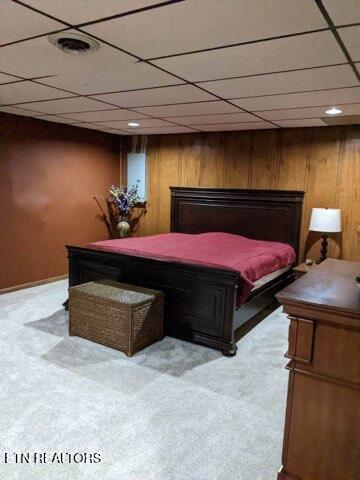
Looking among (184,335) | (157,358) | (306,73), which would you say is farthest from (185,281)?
(306,73)

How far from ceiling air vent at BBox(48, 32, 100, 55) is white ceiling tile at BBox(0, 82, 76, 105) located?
99 cm

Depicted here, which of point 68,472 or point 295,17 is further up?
point 295,17

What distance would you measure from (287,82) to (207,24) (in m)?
1.15

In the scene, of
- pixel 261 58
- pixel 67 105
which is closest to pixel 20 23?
pixel 261 58

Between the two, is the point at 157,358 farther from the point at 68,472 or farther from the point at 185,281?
the point at 68,472

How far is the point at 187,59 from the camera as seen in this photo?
2303mm

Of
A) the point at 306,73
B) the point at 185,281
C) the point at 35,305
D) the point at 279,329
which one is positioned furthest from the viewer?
the point at 35,305

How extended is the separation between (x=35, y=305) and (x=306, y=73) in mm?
3568

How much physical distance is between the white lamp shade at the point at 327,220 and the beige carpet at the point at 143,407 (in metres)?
1.49

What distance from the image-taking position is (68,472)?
70.9 inches

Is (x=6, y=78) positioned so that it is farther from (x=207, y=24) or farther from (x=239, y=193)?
(x=239, y=193)

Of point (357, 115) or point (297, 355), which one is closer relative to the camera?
point (297, 355)

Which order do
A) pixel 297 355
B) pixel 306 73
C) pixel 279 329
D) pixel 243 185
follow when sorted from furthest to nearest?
1. pixel 243 185
2. pixel 279 329
3. pixel 306 73
4. pixel 297 355

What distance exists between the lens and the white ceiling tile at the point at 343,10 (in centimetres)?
154
